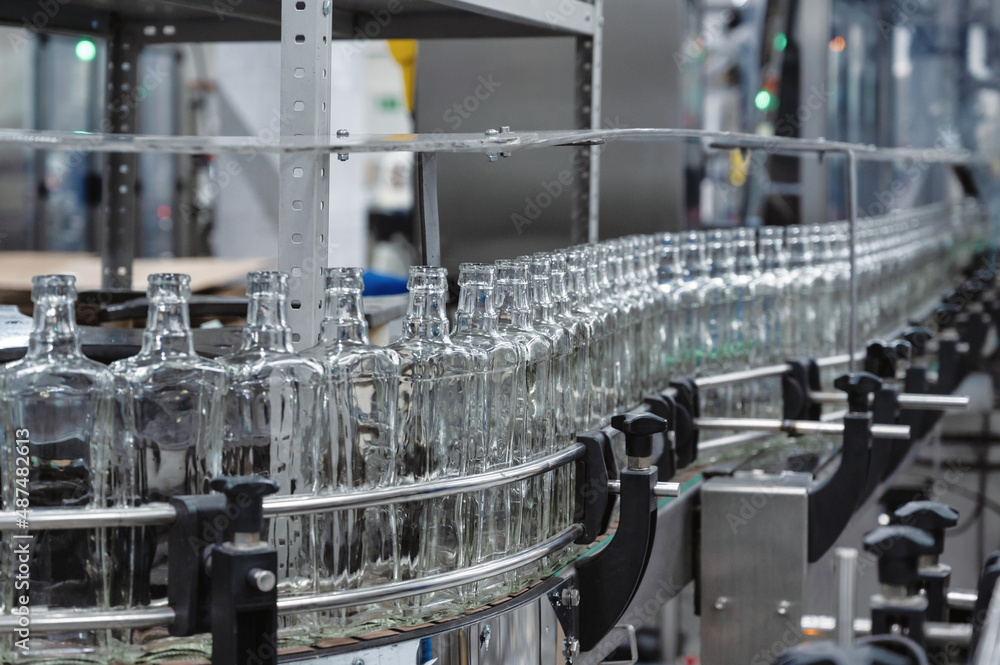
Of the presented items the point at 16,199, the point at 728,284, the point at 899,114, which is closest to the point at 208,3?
the point at 728,284

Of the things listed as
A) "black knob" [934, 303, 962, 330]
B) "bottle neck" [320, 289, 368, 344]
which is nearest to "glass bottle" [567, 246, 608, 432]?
"bottle neck" [320, 289, 368, 344]

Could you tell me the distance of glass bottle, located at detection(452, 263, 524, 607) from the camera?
102 cm

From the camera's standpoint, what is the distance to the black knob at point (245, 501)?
0.80 meters

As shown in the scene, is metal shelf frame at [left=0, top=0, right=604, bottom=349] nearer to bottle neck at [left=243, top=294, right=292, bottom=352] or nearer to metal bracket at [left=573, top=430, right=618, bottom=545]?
bottle neck at [left=243, top=294, right=292, bottom=352]

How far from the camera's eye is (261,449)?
907 millimetres

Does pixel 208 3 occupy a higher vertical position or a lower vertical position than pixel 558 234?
higher

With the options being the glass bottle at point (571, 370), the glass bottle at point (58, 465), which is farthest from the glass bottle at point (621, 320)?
the glass bottle at point (58, 465)

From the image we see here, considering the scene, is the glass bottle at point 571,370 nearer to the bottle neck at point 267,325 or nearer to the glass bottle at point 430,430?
the glass bottle at point 430,430

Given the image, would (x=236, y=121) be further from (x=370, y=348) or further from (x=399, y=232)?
(x=370, y=348)

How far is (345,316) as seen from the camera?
94cm

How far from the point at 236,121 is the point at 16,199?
1785mm

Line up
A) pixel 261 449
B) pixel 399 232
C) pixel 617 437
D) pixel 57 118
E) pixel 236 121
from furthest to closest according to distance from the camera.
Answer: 1. pixel 399 232
2. pixel 57 118
3. pixel 236 121
4. pixel 617 437
5. pixel 261 449

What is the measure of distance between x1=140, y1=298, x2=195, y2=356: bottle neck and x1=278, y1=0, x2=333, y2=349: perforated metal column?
197 mm

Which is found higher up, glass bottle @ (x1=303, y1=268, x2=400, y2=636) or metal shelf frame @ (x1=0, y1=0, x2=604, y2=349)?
metal shelf frame @ (x1=0, y1=0, x2=604, y2=349)
